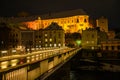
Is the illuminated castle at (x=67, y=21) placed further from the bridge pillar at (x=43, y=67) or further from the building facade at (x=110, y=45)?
the bridge pillar at (x=43, y=67)

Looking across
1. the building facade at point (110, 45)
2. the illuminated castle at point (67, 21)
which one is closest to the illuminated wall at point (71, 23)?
the illuminated castle at point (67, 21)

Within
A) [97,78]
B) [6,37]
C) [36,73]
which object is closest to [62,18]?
[6,37]

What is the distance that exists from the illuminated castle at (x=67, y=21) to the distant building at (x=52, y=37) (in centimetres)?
3594

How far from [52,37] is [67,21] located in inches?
2116

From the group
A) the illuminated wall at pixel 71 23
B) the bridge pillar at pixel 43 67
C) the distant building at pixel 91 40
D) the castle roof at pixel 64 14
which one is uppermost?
the castle roof at pixel 64 14

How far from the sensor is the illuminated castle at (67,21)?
164m

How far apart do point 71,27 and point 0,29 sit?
3103 inches

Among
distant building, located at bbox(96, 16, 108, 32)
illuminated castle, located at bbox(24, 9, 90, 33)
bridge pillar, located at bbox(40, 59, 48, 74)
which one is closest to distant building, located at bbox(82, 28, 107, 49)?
illuminated castle, located at bbox(24, 9, 90, 33)

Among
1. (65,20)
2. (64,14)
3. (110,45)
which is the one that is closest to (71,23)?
(65,20)

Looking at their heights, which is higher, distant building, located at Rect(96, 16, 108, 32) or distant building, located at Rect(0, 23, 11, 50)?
distant building, located at Rect(96, 16, 108, 32)

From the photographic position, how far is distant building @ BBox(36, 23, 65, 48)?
118944 millimetres

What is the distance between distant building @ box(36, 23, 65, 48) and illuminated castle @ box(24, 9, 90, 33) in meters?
35.9

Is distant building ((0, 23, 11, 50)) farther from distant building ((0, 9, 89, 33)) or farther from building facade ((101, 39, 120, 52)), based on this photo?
distant building ((0, 9, 89, 33))

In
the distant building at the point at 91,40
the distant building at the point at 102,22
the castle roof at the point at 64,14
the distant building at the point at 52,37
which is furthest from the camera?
the distant building at the point at 102,22
